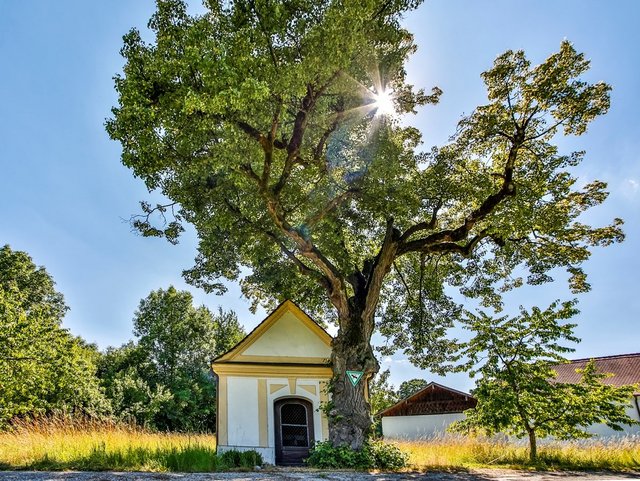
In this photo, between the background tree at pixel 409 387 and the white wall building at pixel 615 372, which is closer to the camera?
the white wall building at pixel 615 372

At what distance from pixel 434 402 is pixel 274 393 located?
68.0 ft

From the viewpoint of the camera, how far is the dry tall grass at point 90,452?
7.52m

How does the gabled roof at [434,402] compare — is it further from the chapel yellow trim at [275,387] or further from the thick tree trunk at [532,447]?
the chapel yellow trim at [275,387]

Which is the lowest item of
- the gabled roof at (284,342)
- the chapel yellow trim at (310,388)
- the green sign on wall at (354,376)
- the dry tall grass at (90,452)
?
the dry tall grass at (90,452)

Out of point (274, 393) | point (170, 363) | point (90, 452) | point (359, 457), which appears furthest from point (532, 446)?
point (170, 363)

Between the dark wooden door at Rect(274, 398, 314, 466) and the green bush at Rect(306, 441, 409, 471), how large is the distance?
2611 mm

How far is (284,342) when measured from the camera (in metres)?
13.0

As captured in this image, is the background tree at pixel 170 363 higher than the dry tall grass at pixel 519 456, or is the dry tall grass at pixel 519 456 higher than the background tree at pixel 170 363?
the background tree at pixel 170 363

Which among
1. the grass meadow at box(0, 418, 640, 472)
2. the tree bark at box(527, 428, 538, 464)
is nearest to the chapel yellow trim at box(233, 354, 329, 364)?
the grass meadow at box(0, 418, 640, 472)

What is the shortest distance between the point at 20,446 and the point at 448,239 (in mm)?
11360

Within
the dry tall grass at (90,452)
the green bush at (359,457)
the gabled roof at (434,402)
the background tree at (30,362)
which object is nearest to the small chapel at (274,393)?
the green bush at (359,457)

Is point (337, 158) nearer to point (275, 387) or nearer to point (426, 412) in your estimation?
point (275, 387)

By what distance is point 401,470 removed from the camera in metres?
8.84

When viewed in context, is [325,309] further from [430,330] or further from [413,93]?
[413,93]
